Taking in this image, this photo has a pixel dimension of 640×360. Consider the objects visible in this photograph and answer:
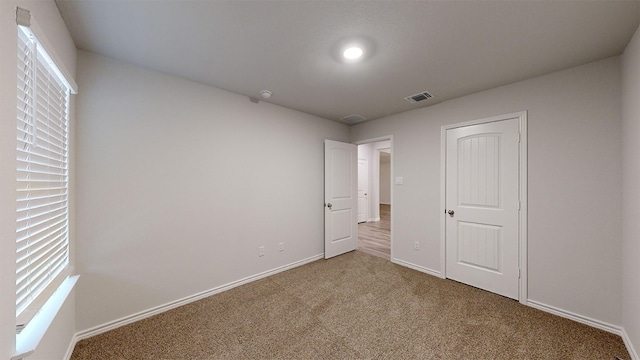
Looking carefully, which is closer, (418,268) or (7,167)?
(7,167)

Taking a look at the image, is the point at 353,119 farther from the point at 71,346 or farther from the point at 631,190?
the point at 71,346

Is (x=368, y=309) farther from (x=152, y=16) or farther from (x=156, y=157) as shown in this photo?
(x=152, y=16)

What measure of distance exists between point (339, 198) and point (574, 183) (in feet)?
9.05

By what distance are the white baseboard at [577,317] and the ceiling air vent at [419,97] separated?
248 cm

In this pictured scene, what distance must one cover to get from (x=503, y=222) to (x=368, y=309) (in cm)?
180

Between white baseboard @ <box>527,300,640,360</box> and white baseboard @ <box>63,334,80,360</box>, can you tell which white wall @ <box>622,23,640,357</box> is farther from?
white baseboard @ <box>63,334,80,360</box>

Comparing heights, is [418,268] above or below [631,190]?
below

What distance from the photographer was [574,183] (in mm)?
2131

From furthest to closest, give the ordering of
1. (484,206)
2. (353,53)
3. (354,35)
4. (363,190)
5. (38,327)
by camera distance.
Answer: (363,190), (484,206), (353,53), (354,35), (38,327)

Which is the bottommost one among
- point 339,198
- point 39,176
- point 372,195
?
point 372,195

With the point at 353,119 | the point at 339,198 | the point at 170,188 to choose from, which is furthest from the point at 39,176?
the point at 353,119

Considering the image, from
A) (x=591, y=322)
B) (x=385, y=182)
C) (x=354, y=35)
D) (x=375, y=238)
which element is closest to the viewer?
(x=354, y=35)

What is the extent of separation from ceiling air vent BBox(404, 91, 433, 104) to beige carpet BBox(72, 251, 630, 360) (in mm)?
2338

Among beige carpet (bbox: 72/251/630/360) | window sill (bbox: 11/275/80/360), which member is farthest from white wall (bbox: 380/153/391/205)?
window sill (bbox: 11/275/80/360)
